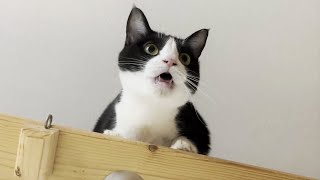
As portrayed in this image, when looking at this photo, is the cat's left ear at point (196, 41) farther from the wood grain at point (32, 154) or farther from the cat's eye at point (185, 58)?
the wood grain at point (32, 154)

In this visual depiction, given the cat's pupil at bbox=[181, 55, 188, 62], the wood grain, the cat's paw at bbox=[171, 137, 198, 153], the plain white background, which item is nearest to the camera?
the wood grain

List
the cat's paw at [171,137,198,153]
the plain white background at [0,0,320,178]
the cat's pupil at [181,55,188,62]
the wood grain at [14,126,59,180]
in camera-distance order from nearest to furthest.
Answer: the wood grain at [14,126,59,180]
the cat's paw at [171,137,198,153]
the cat's pupil at [181,55,188,62]
the plain white background at [0,0,320,178]

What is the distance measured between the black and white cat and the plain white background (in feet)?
1.06

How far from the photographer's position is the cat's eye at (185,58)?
0.93 meters

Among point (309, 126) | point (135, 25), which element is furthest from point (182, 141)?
point (309, 126)

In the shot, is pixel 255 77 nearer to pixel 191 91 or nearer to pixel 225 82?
pixel 225 82

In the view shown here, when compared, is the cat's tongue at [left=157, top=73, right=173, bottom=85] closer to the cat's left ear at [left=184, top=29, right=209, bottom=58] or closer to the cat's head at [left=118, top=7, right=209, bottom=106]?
the cat's head at [left=118, top=7, right=209, bottom=106]

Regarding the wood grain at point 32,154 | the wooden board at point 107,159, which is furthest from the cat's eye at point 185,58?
the wood grain at point 32,154

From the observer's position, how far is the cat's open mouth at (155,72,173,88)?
866mm

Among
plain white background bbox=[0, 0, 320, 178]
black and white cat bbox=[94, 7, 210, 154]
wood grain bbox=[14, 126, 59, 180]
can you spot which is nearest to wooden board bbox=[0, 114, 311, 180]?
wood grain bbox=[14, 126, 59, 180]

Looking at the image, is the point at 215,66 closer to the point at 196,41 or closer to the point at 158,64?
the point at 196,41

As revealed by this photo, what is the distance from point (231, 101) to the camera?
140 centimetres

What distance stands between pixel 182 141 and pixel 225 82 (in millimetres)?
578

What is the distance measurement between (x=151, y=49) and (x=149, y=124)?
0.16 meters
